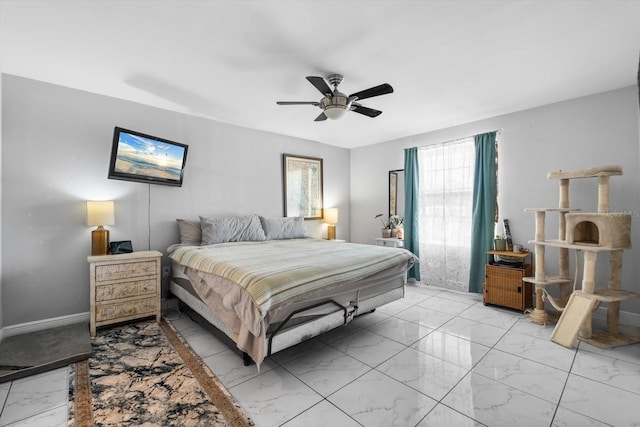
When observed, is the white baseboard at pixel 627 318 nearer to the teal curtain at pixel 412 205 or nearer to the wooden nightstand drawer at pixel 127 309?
the teal curtain at pixel 412 205

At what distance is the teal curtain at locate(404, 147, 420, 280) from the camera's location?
4842 millimetres

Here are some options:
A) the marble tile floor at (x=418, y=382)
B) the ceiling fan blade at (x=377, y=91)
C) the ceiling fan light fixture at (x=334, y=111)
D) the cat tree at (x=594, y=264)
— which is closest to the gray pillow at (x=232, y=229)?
the marble tile floor at (x=418, y=382)

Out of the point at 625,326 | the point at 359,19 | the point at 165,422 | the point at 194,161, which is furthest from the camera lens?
the point at 194,161

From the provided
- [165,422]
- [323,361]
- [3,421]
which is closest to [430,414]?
[323,361]

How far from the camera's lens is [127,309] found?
298 cm

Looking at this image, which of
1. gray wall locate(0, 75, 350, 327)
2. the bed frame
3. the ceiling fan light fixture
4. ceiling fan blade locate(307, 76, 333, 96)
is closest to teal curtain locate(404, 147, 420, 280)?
the bed frame

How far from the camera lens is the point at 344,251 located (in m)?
3.19

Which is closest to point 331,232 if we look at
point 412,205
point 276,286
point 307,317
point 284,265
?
point 412,205

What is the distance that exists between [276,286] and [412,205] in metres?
3.50

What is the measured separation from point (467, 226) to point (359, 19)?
3414mm

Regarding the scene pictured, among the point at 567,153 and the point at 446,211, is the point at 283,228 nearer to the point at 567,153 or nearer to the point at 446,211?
the point at 446,211

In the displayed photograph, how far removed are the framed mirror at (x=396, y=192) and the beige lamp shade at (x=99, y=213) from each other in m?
4.27

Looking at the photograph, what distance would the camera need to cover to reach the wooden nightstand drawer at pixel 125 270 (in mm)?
2824

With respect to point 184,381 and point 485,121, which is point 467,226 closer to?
point 485,121
